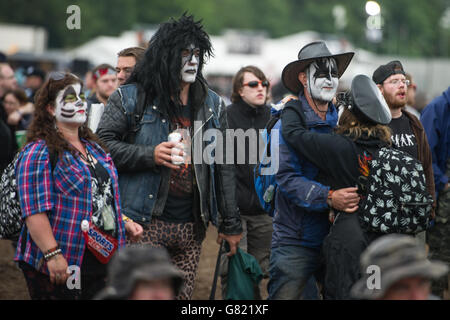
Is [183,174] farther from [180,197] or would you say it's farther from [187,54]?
[187,54]

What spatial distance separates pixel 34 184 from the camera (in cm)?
379

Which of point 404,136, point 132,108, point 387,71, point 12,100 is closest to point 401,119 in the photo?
point 404,136

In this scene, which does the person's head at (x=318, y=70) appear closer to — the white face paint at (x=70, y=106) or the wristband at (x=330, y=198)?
the wristband at (x=330, y=198)

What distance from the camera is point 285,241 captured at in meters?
4.53

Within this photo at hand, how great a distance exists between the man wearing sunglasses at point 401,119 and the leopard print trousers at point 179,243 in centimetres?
176

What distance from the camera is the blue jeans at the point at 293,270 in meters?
4.45

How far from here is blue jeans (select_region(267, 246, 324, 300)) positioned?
4.45 metres

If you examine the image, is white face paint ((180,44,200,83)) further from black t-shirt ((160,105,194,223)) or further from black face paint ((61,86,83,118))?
black face paint ((61,86,83,118))

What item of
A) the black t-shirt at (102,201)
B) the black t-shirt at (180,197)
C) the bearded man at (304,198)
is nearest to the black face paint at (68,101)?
the black t-shirt at (102,201)

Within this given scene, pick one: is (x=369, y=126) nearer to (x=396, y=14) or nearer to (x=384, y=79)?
(x=384, y=79)

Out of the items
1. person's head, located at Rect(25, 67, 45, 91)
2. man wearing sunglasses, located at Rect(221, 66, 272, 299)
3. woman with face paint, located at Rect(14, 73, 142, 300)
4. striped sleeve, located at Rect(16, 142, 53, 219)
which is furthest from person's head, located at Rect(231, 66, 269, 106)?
person's head, located at Rect(25, 67, 45, 91)
